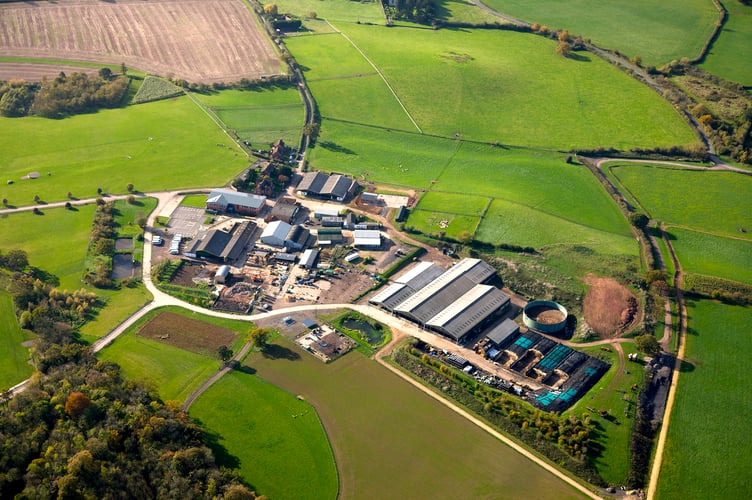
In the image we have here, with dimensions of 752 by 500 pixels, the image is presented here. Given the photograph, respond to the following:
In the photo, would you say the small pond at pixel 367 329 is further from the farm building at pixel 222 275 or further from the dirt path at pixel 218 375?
the farm building at pixel 222 275

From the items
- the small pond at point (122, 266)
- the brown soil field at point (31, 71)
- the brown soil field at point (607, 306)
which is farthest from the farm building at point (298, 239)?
the brown soil field at point (31, 71)

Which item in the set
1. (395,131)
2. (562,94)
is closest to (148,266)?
(395,131)

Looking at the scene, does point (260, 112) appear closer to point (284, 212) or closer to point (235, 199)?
point (235, 199)

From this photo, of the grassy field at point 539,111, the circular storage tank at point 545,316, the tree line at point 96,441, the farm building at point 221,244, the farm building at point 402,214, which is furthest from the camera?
the grassy field at point 539,111

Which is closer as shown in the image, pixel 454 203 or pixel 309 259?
pixel 309 259

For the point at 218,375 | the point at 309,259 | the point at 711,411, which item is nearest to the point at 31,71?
the point at 309,259
